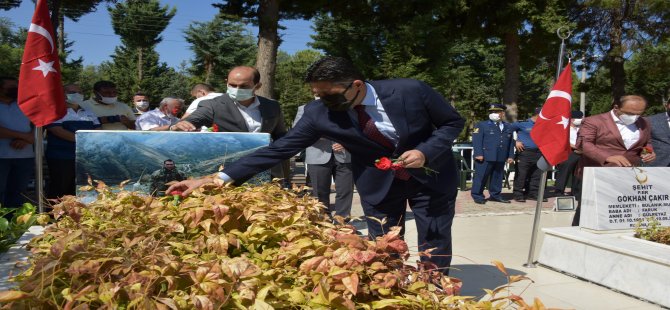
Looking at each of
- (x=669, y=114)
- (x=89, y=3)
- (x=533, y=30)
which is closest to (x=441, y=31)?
(x=533, y=30)

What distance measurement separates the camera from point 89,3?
57.0 feet

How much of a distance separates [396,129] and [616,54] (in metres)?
18.6

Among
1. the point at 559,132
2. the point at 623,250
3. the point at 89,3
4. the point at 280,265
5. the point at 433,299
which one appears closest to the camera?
the point at 433,299

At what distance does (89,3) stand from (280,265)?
18.0 metres

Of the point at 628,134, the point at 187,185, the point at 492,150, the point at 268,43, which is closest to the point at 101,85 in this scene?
the point at 187,185

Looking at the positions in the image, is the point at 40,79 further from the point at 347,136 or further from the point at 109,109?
the point at 109,109

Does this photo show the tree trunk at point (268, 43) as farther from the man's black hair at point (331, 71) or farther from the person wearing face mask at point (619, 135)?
the man's black hair at point (331, 71)

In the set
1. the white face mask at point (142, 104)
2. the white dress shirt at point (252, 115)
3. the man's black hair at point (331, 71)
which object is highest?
the man's black hair at point (331, 71)

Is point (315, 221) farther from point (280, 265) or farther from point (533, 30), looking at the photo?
point (533, 30)

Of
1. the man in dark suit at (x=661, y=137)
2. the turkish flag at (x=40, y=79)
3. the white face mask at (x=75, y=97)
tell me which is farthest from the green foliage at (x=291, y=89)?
the turkish flag at (x=40, y=79)

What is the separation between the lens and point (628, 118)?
5711mm

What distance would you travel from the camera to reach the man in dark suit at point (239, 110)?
173 inches

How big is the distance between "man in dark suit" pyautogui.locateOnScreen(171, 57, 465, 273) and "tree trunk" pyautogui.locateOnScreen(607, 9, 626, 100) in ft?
58.8

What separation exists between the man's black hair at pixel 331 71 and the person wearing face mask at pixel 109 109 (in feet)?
14.1
